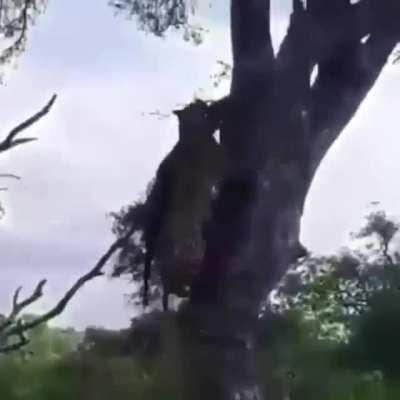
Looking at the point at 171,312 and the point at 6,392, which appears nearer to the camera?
the point at 171,312

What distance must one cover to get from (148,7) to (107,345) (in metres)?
2.31

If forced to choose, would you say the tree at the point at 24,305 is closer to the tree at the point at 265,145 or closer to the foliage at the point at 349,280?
the tree at the point at 265,145

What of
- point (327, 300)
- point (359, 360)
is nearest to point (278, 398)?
point (359, 360)

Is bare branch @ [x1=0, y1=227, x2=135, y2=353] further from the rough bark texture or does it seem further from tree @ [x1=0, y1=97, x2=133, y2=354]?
the rough bark texture

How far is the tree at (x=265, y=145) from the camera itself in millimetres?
6957

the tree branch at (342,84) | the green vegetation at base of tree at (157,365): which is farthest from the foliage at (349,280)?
the tree branch at (342,84)

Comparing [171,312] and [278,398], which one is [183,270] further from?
[278,398]

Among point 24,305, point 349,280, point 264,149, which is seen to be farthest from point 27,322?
A: point 349,280

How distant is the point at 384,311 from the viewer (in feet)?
73.0

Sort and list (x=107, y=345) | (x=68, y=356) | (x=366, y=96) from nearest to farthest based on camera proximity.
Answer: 1. (x=366, y=96)
2. (x=107, y=345)
3. (x=68, y=356)

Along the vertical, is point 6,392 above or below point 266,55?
below

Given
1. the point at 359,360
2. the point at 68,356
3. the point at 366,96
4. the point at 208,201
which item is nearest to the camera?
the point at 208,201

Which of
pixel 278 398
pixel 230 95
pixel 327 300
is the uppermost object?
pixel 327 300

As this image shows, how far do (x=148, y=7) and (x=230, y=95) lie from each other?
4.59 feet
